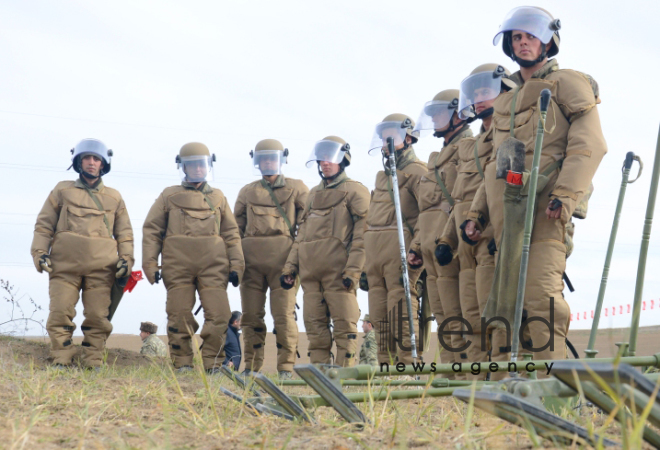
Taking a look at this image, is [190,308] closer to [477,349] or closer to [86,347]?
[86,347]

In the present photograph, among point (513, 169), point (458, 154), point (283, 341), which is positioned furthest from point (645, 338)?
point (513, 169)

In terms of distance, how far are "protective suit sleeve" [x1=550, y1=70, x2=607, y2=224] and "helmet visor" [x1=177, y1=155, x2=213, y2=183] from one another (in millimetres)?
4836

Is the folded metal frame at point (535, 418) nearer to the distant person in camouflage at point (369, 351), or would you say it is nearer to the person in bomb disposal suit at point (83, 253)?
the person in bomb disposal suit at point (83, 253)

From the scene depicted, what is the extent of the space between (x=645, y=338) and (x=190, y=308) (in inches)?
761

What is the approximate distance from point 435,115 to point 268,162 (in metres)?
2.77

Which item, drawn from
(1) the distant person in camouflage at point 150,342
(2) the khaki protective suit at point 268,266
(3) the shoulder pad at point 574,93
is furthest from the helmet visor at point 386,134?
(1) the distant person in camouflage at point 150,342

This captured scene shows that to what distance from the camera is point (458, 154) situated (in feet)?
20.9

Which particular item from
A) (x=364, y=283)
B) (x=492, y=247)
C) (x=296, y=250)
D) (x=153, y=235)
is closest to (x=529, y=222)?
(x=492, y=247)

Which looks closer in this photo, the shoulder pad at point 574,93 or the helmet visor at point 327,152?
the shoulder pad at point 574,93

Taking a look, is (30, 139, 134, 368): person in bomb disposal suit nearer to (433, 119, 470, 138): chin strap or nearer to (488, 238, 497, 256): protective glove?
(433, 119, 470, 138): chin strap

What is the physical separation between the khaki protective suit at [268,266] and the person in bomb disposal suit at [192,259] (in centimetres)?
37

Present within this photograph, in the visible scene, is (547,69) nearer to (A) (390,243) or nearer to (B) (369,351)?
(A) (390,243)

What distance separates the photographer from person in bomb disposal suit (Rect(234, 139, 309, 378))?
8789mm

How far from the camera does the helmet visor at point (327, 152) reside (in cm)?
850
